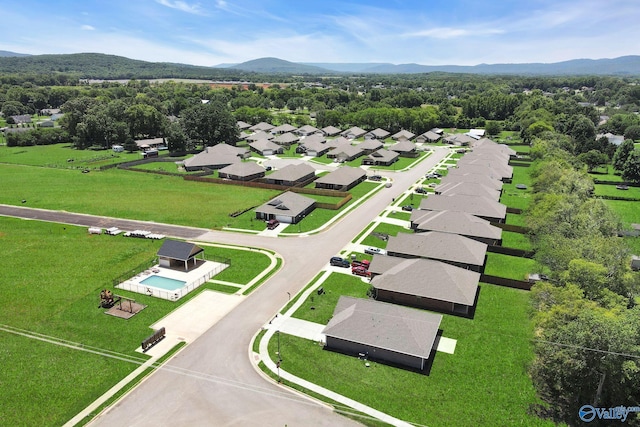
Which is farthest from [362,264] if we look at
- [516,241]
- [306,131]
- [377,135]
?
[306,131]

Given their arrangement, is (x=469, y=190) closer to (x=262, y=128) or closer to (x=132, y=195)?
(x=132, y=195)

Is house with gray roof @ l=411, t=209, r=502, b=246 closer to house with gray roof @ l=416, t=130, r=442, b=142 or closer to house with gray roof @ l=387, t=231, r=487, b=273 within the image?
house with gray roof @ l=387, t=231, r=487, b=273

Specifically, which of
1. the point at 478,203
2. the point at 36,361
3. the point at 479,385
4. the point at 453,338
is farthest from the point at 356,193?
the point at 36,361

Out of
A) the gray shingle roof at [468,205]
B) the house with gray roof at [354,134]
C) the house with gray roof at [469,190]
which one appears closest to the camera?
the gray shingle roof at [468,205]

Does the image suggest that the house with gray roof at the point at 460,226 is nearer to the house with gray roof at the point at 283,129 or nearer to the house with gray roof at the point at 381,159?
the house with gray roof at the point at 381,159

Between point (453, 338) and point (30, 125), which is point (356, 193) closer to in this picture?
point (453, 338)

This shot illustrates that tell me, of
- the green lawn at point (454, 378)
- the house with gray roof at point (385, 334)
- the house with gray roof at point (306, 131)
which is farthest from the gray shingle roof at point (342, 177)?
the house with gray roof at point (306, 131)
